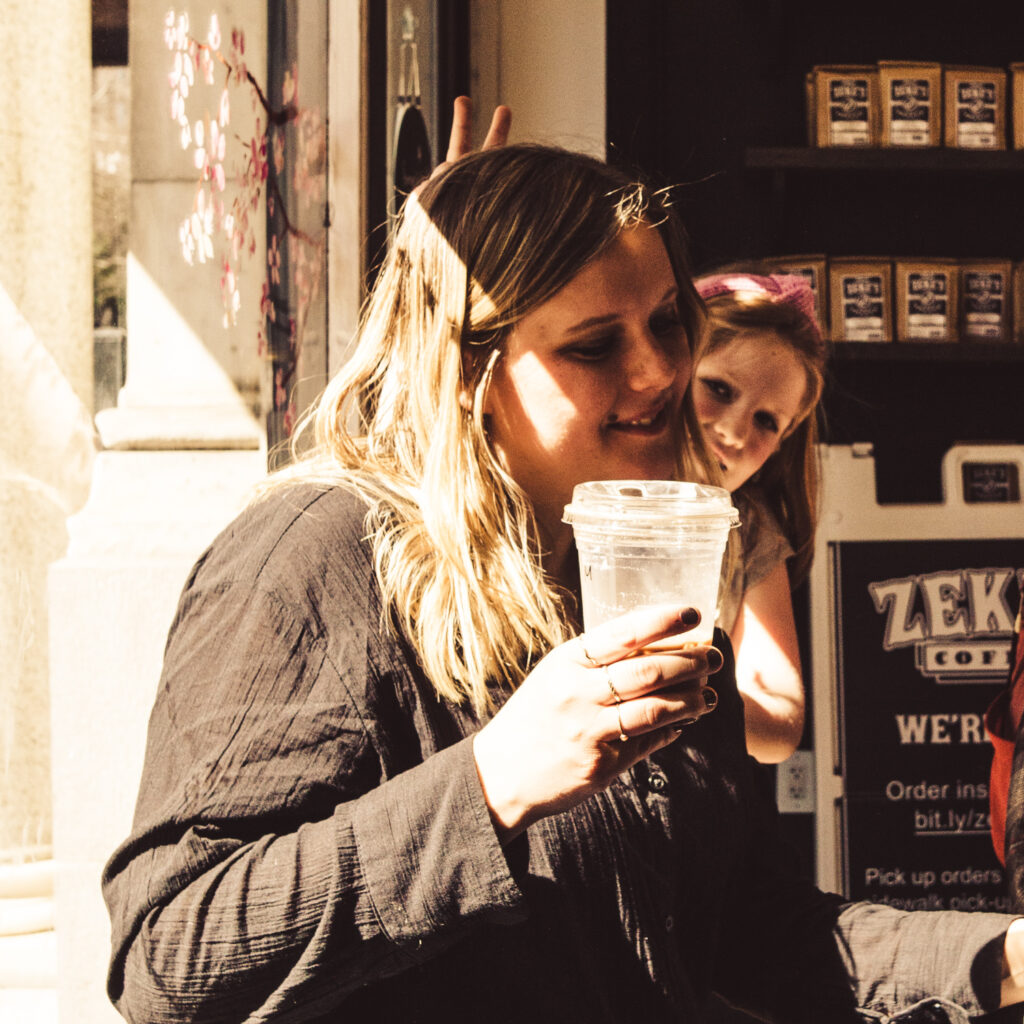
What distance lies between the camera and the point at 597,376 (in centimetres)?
114

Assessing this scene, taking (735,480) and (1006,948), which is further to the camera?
(735,480)

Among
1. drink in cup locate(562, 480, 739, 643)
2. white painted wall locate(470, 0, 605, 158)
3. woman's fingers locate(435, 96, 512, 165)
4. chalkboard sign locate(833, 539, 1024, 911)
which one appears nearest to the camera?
drink in cup locate(562, 480, 739, 643)

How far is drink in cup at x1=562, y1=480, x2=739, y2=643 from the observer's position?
91 cm

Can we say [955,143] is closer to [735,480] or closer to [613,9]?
[613,9]

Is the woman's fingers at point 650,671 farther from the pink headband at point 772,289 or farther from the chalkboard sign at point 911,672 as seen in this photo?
the chalkboard sign at point 911,672

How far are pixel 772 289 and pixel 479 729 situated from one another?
4.48 feet

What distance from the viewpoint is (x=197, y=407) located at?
193 centimetres

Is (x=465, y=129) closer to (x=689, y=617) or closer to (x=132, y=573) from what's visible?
(x=132, y=573)

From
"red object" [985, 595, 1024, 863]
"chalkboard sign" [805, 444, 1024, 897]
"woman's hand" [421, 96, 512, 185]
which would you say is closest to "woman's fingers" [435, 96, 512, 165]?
"woman's hand" [421, 96, 512, 185]

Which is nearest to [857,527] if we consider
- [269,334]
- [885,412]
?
[885,412]

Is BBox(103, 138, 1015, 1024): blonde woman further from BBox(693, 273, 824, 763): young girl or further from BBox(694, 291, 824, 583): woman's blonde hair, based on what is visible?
BBox(694, 291, 824, 583): woman's blonde hair

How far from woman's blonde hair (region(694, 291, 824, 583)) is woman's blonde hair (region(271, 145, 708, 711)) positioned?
82 cm

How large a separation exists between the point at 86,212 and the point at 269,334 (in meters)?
0.34

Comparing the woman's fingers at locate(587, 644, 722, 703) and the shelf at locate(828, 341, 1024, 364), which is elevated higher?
the shelf at locate(828, 341, 1024, 364)
